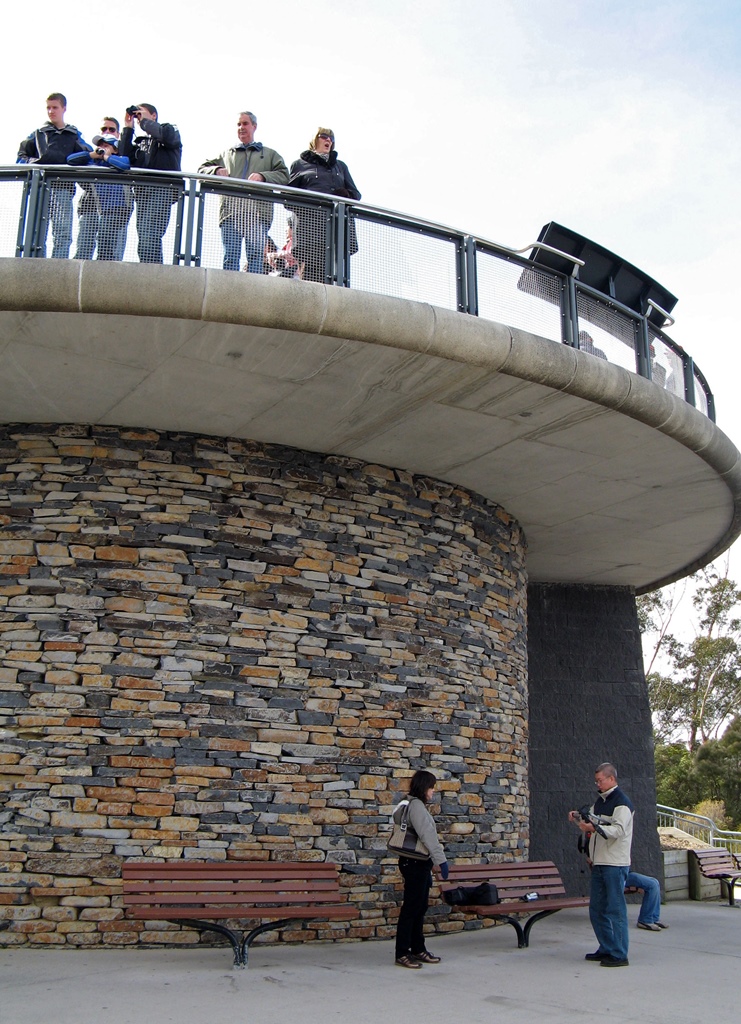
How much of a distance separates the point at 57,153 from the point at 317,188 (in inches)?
80.8

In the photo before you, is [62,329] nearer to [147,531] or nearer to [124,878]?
[147,531]

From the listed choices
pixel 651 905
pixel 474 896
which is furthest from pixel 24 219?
pixel 651 905

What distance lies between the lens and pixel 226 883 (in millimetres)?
6961

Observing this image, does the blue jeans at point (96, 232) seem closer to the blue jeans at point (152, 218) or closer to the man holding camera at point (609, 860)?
the blue jeans at point (152, 218)

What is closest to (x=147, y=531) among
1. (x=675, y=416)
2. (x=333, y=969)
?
(x=333, y=969)


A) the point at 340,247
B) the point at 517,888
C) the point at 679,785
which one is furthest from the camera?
the point at 679,785

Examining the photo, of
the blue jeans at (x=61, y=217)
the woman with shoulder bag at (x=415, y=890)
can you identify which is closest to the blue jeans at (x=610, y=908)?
the woman with shoulder bag at (x=415, y=890)

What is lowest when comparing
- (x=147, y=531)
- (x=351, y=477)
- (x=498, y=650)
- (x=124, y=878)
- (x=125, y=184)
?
(x=124, y=878)

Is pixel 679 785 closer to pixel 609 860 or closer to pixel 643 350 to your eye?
pixel 643 350

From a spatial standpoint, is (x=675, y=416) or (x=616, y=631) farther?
(x=616, y=631)

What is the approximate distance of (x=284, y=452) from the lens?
28.0 feet

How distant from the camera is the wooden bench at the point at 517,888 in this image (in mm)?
7512

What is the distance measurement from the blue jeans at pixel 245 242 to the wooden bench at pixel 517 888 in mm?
4970

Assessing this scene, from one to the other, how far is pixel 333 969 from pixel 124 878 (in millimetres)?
1582
